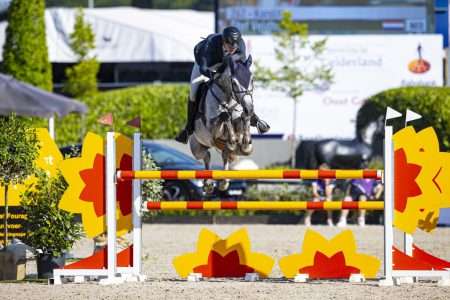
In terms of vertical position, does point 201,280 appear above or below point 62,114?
below

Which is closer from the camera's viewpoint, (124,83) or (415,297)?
(415,297)

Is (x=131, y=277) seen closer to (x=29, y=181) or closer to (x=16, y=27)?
(x=29, y=181)

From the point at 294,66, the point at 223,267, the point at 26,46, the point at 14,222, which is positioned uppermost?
the point at 26,46

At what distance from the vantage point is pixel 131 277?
9.39 meters

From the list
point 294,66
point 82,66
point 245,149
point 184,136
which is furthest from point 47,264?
point 82,66

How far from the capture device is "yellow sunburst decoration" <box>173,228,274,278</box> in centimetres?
940

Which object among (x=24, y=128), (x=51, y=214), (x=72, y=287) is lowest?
(x=72, y=287)

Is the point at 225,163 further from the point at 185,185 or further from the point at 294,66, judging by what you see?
the point at 294,66

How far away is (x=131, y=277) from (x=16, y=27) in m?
16.2

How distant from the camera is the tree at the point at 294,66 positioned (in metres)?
25.8

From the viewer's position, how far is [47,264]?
988 centimetres

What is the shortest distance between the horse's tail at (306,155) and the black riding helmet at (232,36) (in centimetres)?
1281

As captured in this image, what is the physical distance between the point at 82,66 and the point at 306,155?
28.0 ft

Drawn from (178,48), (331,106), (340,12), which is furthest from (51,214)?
(178,48)
